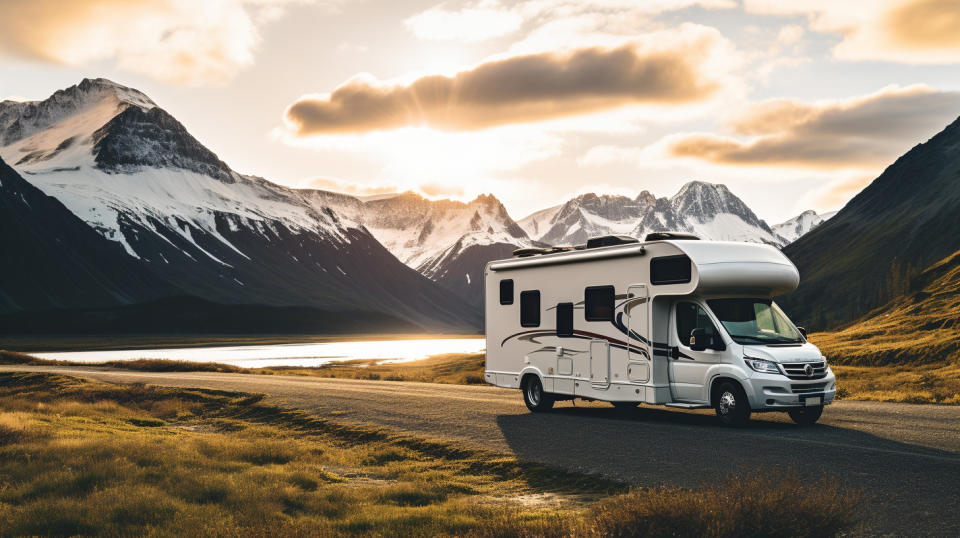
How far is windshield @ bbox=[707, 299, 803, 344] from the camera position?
18.7 metres

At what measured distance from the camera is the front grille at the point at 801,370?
17.9 m

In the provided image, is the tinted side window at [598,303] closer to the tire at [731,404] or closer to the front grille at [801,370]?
the tire at [731,404]

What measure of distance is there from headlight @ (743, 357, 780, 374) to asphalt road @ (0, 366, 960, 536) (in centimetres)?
130

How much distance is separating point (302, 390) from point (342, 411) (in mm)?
8877

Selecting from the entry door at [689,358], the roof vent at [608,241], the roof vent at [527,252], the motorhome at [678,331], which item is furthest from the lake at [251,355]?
the entry door at [689,358]

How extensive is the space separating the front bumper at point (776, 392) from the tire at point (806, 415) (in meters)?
1.05

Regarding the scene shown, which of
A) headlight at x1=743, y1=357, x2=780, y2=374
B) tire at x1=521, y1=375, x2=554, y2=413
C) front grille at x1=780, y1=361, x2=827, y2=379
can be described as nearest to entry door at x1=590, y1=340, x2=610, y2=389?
tire at x1=521, y1=375, x2=554, y2=413

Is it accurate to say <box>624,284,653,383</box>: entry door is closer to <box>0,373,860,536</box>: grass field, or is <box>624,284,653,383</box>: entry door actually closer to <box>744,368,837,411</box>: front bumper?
<box>744,368,837,411</box>: front bumper

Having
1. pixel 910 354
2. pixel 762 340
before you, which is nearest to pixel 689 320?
pixel 762 340

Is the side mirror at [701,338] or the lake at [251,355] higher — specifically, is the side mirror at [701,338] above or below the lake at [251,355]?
above

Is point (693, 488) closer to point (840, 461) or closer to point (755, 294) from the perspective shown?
point (840, 461)

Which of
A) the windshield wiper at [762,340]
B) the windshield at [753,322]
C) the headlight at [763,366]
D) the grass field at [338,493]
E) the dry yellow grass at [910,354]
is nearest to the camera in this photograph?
the grass field at [338,493]

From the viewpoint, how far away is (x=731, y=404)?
18.4 m

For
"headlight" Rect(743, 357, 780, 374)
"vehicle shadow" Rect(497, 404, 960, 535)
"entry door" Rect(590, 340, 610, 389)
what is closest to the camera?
"vehicle shadow" Rect(497, 404, 960, 535)
